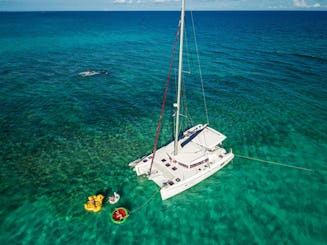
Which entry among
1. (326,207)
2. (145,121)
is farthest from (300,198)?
(145,121)

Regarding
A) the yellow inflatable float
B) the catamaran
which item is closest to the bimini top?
the catamaran

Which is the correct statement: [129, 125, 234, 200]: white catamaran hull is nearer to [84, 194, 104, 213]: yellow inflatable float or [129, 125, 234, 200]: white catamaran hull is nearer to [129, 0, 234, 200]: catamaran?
[129, 0, 234, 200]: catamaran

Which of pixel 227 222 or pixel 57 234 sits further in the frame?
pixel 227 222

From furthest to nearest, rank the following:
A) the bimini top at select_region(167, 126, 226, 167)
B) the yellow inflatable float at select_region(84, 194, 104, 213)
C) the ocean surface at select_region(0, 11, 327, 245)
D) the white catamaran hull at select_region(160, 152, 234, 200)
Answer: the bimini top at select_region(167, 126, 226, 167) < the white catamaran hull at select_region(160, 152, 234, 200) < the yellow inflatable float at select_region(84, 194, 104, 213) < the ocean surface at select_region(0, 11, 327, 245)

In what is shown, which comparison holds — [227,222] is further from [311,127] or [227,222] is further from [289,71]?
[289,71]

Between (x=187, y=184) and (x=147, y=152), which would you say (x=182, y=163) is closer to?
(x=187, y=184)

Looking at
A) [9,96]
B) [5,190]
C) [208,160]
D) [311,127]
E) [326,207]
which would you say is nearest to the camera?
[326,207]
